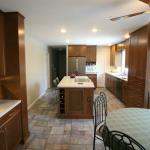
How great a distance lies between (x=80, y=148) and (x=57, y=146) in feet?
1.37

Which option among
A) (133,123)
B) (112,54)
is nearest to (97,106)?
(133,123)

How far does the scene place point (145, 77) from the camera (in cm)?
348

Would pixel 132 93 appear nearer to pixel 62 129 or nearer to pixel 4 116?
pixel 62 129

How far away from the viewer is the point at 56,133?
122 inches

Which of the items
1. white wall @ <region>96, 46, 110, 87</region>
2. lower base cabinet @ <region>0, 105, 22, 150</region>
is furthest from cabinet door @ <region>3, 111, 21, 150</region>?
white wall @ <region>96, 46, 110, 87</region>

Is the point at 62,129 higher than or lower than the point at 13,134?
lower

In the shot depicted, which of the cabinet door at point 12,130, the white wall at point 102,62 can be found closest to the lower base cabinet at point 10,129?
the cabinet door at point 12,130

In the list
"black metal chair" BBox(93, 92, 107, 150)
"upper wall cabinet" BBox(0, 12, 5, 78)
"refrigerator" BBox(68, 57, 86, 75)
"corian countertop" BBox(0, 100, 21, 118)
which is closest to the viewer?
"corian countertop" BBox(0, 100, 21, 118)

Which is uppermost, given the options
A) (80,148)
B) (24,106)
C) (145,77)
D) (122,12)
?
(122,12)

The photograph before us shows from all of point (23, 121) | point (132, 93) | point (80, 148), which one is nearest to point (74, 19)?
point (23, 121)

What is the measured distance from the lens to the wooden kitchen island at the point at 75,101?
3830mm

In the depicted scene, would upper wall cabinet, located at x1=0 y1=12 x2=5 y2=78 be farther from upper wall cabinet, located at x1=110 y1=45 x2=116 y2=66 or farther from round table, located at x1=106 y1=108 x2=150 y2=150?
upper wall cabinet, located at x1=110 y1=45 x2=116 y2=66

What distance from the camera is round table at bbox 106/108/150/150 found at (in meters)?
1.50

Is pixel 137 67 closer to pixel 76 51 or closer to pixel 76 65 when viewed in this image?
pixel 76 65
